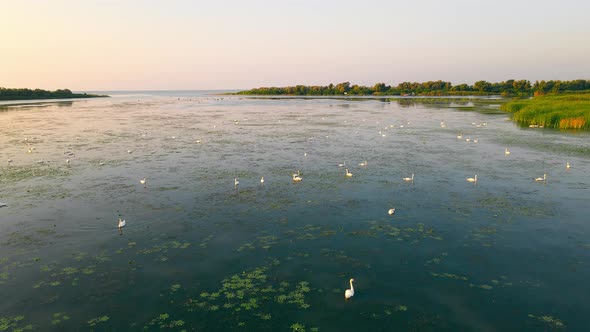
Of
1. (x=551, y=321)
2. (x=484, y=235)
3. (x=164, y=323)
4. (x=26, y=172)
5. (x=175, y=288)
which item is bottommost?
(x=551, y=321)

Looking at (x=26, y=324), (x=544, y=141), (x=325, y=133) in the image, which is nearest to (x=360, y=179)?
(x=26, y=324)

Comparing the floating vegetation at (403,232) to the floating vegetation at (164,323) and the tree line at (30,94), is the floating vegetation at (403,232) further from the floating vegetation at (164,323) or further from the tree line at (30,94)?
the tree line at (30,94)

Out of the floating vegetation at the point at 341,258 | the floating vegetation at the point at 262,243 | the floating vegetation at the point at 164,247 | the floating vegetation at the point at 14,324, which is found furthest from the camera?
the floating vegetation at the point at 262,243

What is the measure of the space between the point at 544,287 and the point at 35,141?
46.1m

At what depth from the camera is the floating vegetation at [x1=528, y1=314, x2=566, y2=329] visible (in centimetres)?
991

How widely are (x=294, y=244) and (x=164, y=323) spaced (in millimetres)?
6012

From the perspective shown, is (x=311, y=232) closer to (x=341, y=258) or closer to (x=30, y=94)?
(x=341, y=258)

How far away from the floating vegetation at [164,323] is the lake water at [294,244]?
4cm

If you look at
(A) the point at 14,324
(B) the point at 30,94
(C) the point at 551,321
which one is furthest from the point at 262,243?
(B) the point at 30,94

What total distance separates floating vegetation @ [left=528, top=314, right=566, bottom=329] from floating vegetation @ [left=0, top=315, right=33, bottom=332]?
14.1m

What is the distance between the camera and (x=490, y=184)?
2258 centimetres

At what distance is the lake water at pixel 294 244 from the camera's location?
34.5 feet


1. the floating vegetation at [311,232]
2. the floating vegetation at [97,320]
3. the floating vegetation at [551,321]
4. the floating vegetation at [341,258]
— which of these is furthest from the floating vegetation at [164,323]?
the floating vegetation at [551,321]

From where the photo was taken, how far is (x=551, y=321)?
10.1 metres
